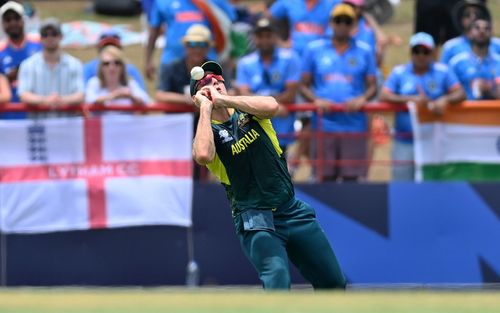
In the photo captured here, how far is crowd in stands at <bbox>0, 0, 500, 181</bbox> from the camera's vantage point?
11.9 metres

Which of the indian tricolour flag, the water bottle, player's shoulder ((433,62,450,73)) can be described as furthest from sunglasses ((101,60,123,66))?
player's shoulder ((433,62,450,73))

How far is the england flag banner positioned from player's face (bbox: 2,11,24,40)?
1.24 meters

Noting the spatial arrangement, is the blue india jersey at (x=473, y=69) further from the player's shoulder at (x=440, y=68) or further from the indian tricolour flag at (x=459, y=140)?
the indian tricolour flag at (x=459, y=140)

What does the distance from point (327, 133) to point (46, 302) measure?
643cm

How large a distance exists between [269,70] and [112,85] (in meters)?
1.60

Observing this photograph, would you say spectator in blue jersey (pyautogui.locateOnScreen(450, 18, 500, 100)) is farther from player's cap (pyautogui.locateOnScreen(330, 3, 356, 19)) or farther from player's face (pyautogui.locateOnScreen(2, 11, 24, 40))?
player's face (pyautogui.locateOnScreen(2, 11, 24, 40))

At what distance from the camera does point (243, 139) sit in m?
8.62

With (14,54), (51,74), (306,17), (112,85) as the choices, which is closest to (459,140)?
(306,17)

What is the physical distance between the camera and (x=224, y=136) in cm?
859

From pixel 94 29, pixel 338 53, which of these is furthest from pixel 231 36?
pixel 94 29

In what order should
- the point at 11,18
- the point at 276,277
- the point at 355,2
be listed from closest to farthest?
1. the point at 276,277
2. the point at 11,18
3. the point at 355,2

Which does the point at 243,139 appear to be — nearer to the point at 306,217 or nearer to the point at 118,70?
the point at 306,217

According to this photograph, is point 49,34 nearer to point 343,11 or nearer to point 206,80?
point 343,11

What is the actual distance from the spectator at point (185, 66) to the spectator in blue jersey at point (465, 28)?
8.69 feet
